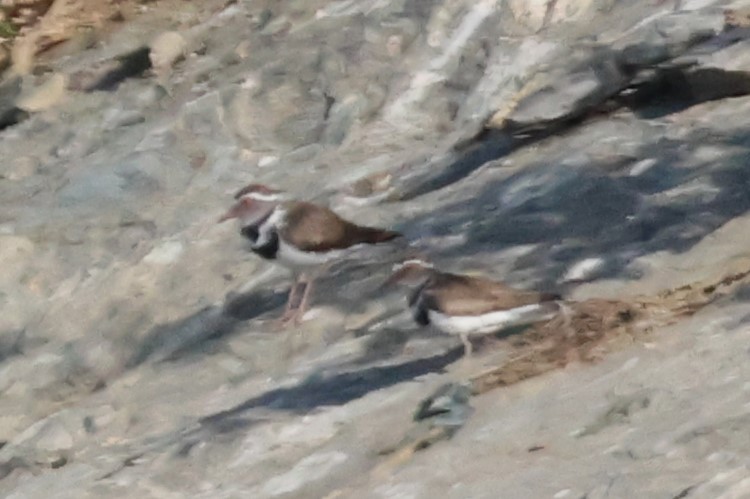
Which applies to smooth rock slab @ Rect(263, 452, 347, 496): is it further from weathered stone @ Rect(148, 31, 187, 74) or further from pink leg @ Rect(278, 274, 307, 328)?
weathered stone @ Rect(148, 31, 187, 74)

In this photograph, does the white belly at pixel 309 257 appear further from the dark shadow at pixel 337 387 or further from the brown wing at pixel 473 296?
the dark shadow at pixel 337 387

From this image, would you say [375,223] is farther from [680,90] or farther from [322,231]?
[680,90]

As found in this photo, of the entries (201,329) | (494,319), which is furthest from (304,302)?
(494,319)

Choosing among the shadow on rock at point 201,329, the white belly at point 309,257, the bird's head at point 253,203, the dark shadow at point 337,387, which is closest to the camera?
the dark shadow at point 337,387

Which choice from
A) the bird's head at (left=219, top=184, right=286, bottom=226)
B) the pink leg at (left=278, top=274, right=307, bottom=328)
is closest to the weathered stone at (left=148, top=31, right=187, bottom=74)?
the bird's head at (left=219, top=184, right=286, bottom=226)

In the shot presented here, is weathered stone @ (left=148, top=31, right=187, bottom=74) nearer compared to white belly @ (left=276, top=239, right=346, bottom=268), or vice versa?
white belly @ (left=276, top=239, right=346, bottom=268)

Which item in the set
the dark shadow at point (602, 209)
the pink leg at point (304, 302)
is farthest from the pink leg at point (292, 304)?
the dark shadow at point (602, 209)
